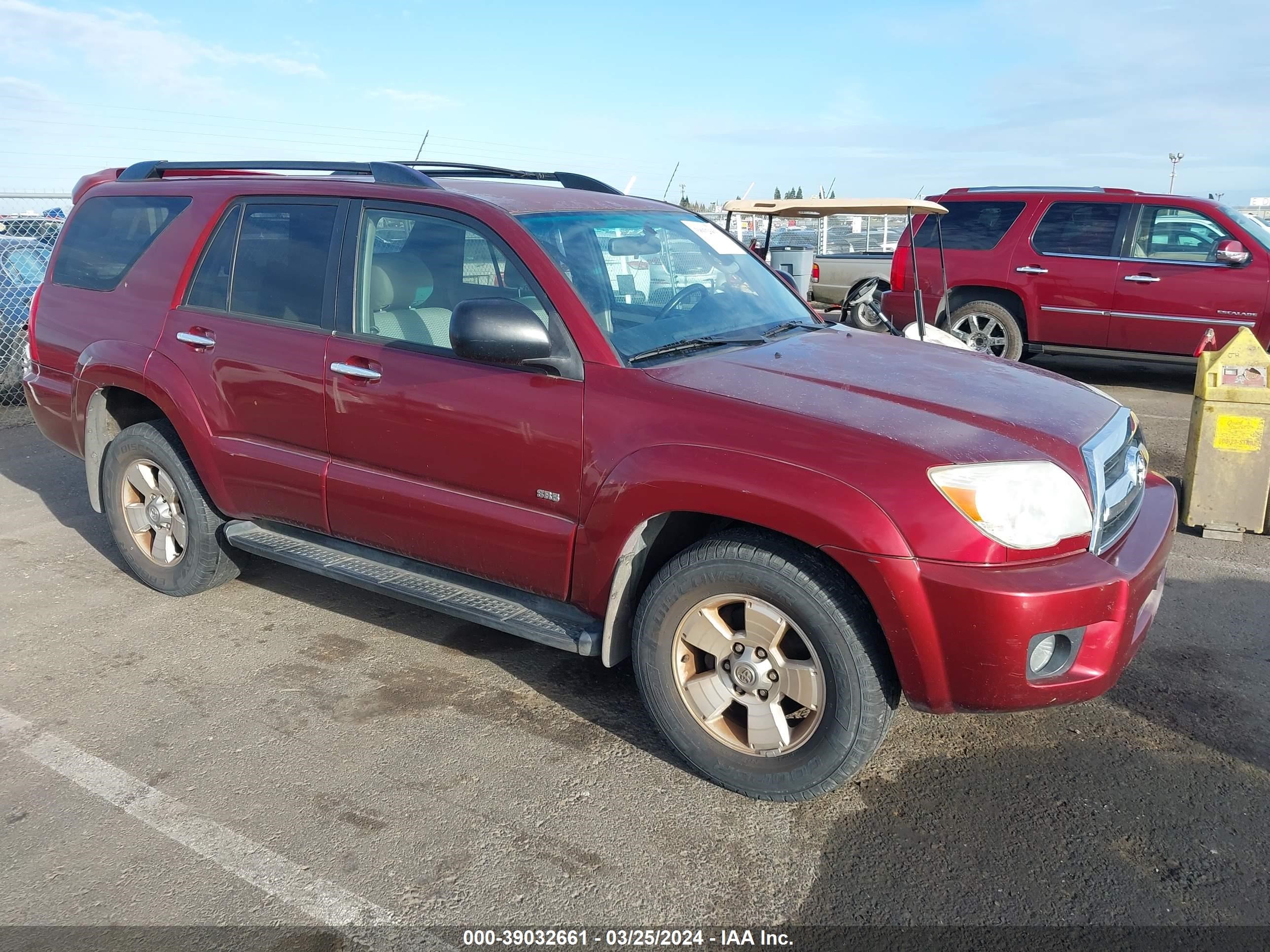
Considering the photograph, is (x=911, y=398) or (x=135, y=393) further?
(x=135, y=393)

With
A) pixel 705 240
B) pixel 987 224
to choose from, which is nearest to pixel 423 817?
pixel 705 240

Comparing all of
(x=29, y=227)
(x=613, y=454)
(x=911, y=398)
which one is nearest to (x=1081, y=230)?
(x=911, y=398)

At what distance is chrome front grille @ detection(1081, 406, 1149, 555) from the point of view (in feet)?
9.59

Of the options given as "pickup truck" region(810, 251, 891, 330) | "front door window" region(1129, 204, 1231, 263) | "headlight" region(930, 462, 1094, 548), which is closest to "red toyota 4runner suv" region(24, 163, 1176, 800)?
"headlight" region(930, 462, 1094, 548)

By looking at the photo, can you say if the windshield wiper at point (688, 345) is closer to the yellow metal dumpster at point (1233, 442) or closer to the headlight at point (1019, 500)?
the headlight at point (1019, 500)

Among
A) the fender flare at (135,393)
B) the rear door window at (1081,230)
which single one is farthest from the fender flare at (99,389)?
the rear door window at (1081,230)

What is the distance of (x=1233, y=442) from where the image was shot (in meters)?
5.43

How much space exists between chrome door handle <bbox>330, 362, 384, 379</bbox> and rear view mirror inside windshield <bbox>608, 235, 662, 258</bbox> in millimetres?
996

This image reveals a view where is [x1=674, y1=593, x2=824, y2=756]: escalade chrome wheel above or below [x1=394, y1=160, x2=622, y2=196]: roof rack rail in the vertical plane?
below

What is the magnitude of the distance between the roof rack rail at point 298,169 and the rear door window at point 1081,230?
7468mm

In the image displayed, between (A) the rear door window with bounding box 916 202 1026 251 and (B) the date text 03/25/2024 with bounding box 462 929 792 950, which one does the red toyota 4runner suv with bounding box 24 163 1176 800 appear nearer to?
(B) the date text 03/25/2024 with bounding box 462 929 792 950

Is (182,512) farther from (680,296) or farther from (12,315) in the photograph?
(12,315)

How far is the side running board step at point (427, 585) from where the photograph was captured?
10.9 feet

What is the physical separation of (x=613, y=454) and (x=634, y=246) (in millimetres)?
1113
